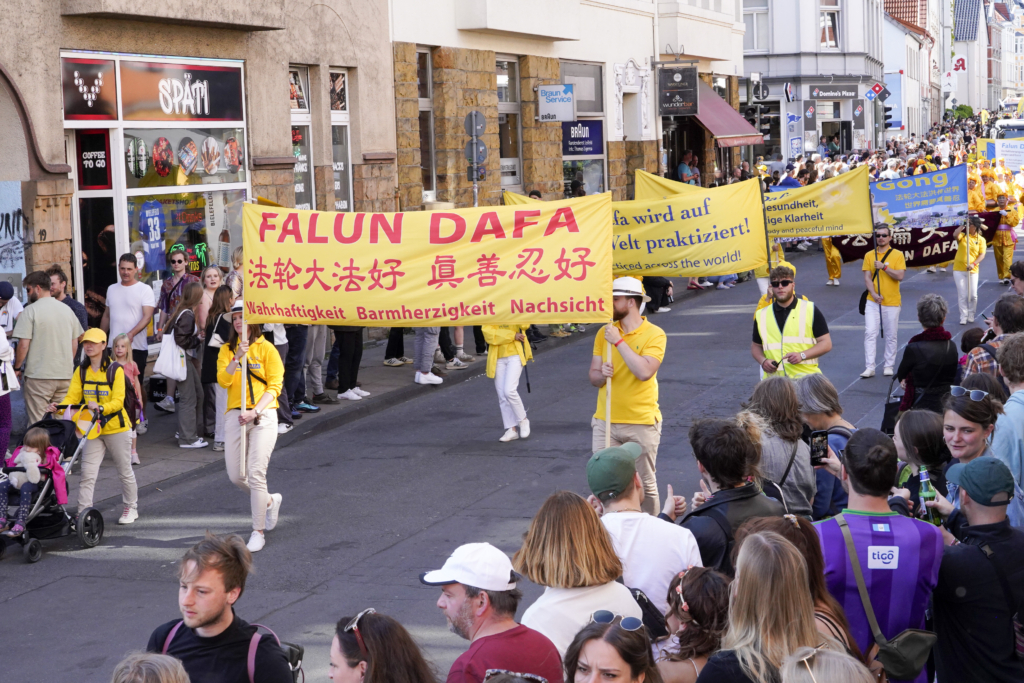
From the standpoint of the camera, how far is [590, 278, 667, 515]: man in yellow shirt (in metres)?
8.14

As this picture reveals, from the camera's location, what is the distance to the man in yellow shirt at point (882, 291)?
14211 millimetres

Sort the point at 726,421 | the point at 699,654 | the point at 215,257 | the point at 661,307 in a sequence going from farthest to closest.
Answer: the point at 661,307 → the point at 215,257 → the point at 726,421 → the point at 699,654

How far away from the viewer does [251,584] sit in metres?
8.23

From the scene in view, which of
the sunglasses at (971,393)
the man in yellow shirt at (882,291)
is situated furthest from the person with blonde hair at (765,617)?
the man in yellow shirt at (882,291)

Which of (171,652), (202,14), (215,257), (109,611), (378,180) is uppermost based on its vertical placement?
(202,14)

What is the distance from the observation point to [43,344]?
37.5 ft

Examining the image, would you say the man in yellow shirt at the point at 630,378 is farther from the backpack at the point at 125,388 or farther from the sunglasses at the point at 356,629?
the sunglasses at the point at 356,629

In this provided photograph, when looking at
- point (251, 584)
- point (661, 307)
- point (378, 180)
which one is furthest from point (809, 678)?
point (661, 307)

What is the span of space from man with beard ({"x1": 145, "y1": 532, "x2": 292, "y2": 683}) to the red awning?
28.0 meters

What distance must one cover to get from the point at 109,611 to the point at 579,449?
17.0ft

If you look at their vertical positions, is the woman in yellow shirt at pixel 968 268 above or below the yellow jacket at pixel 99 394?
above

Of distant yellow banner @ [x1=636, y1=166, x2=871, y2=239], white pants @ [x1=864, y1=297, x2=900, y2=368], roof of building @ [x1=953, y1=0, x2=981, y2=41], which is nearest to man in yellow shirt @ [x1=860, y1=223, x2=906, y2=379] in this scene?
white pants @ [x1=864, y1=297, x2=900, y2=368]

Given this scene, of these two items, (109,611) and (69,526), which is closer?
(109,611)

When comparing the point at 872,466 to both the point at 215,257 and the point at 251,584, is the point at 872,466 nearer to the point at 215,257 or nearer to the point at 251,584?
the point at 251,584
